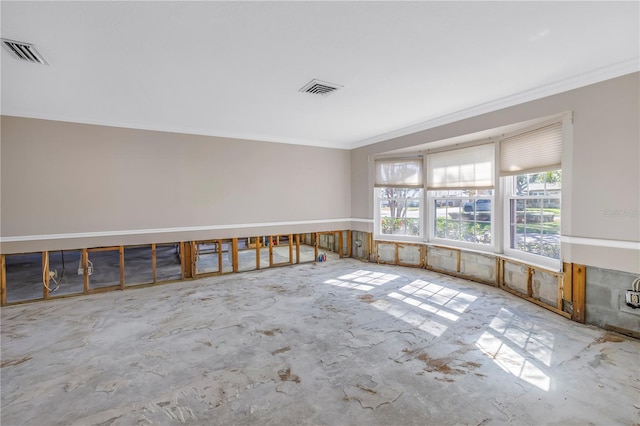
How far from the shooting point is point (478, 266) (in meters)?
5.18

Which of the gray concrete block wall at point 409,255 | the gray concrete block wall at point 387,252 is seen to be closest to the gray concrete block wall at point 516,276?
the gray concrete block wall at point 409,255

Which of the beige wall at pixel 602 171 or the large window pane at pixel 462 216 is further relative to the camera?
the large window pane at pixel 462 216

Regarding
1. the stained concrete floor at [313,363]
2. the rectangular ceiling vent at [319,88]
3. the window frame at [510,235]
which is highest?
the rectangular ceiling vent at [319,88]

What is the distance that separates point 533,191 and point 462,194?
1.32 metres

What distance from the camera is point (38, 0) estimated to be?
2.00 metres

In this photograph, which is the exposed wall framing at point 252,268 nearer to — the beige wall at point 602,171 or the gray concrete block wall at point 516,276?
the gray concrete block wall at point 516,276

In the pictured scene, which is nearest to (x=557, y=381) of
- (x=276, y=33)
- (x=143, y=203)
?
(x=276, y=33)

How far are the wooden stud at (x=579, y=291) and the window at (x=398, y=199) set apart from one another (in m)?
2.95

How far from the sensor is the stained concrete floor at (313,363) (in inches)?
83.0

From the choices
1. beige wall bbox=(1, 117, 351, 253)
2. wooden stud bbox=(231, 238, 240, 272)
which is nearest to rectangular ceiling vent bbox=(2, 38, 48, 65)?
beige wall bbox=(1, 117, 351, 253)

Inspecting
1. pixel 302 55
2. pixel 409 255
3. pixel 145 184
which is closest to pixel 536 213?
pixel 409 255

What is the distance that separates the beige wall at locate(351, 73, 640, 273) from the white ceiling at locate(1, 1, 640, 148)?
0.65 feet

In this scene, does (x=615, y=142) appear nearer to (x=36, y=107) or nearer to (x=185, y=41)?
(x=185, y=41)

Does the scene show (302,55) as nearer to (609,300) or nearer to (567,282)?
(567,282)
